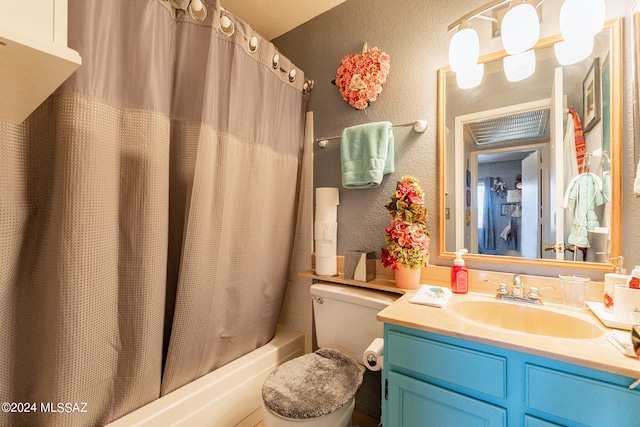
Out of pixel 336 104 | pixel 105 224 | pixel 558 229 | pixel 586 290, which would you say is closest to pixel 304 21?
pixel 336 104

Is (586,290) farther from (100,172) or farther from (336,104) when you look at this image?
(100,172)

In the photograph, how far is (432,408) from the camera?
821 millimetres

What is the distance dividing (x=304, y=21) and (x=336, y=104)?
64cm

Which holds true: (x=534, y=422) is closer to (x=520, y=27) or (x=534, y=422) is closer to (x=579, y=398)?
(x=579, y=398)

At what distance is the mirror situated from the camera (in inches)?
A: 38.1

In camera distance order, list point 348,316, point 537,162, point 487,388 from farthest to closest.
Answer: point 348,316, point 537,162, point 487,388

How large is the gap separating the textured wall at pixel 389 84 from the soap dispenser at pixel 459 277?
0.10 meters

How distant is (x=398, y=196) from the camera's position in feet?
4.04

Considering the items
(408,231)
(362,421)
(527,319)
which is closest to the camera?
(527,319)

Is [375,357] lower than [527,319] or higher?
lower

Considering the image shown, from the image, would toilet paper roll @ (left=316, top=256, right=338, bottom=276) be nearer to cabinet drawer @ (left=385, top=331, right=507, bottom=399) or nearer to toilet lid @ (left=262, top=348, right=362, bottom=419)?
toilet lid @ (left=262, top=348, right=362, bottom=419)

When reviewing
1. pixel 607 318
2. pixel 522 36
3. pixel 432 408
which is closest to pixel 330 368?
pixel 432 408

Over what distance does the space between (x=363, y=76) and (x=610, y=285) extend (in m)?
1.32

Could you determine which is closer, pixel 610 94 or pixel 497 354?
pixel 497 354
